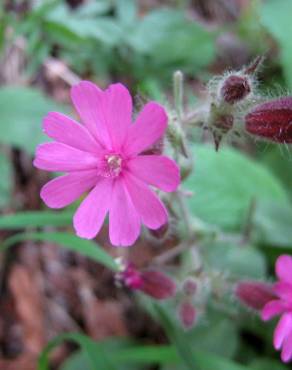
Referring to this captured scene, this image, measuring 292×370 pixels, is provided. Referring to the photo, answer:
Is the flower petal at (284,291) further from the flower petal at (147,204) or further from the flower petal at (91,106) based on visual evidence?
the flower petal at (91,106)

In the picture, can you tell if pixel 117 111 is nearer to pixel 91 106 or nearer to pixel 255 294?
pixel 91 106

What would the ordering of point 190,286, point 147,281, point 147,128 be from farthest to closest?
1. point 190,286
2. point 147,281
3. point 147,128

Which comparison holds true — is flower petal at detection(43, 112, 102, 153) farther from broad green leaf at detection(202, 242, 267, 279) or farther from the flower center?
broad green leaf at detection(202, 242, 267, 279)

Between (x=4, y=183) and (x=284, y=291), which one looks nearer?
(x=284, y=291)

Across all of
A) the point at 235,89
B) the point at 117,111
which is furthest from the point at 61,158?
the point at 235,89

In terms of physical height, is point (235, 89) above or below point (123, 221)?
above

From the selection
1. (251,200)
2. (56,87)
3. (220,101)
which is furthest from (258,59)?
(56,87)
